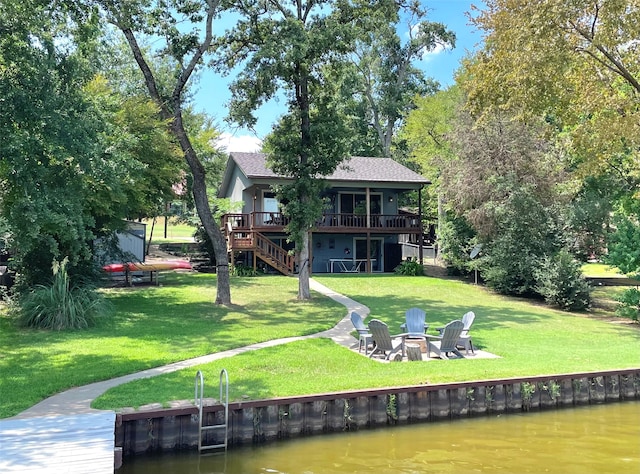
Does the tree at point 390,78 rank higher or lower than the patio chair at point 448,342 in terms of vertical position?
higher

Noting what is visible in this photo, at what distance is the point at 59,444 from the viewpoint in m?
6.52

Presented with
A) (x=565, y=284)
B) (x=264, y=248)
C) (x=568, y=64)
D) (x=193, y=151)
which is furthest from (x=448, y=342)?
(x=264, y=248)

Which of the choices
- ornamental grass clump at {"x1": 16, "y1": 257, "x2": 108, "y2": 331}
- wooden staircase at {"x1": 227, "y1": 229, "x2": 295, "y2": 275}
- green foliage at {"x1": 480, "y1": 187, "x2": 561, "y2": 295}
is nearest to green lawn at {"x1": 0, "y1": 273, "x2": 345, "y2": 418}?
ornamental grass clump at {"x1": 16, "y1": 257, "x2": 108, "y2": 331}

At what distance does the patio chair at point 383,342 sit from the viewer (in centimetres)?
1173

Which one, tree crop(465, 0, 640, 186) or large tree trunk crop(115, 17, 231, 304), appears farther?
large tree trunk crop(115, 17, 231, 304)

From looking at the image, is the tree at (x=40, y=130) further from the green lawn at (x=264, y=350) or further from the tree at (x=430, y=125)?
the tree at (x=430, y=125)

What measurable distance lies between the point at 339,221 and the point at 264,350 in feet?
57.9

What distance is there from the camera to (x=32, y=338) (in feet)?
41.8

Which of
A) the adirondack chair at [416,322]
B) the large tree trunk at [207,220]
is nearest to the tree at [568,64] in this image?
the adirondack chair at [416,322]

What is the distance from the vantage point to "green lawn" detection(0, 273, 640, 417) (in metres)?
9.32

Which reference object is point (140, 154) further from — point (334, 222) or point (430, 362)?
point (334, 222)

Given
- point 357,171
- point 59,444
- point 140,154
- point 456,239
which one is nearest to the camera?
point 59,444

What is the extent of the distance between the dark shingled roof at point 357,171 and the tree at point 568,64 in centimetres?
1220

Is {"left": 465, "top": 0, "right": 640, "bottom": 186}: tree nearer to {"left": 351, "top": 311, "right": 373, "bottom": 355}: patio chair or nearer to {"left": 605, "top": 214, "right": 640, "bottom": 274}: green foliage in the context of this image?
{"left": 605, "top": 214, "right": 640, "bottom": 274}: green foliage
